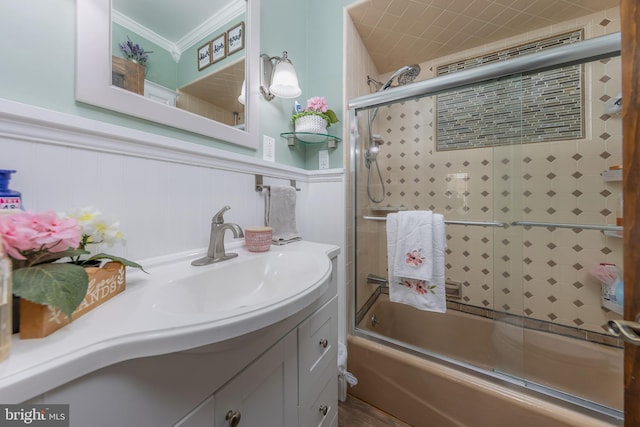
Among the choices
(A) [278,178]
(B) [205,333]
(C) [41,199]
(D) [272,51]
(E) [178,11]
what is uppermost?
(D) [272,51]

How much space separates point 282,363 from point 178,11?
1.15 m

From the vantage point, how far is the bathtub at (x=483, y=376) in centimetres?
83

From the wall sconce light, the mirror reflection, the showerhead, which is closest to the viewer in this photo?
the mirror reflection

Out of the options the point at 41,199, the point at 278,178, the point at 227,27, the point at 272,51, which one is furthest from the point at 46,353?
the point at 272,51

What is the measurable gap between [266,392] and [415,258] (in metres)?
0.87

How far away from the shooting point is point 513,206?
115 cm

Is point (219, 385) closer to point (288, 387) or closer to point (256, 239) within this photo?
point (288, 387)

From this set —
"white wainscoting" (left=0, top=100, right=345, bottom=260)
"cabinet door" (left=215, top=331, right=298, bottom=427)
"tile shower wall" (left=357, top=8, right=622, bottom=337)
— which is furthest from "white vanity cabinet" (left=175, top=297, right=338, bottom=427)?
"tile shower wall" (left=357, top=8, right=622, bottom=337)

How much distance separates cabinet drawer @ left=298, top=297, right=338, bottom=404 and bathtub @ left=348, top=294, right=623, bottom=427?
1.37 ft

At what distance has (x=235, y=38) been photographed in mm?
921

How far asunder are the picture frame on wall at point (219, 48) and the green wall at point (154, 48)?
0.73 feet

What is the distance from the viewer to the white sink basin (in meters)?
0.51

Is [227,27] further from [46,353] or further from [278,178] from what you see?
[46,353]

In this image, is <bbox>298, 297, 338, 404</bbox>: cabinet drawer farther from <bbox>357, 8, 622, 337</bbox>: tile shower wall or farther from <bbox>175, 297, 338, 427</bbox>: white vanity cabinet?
<bbox>357, 8, 622, 337</bbox>: tile shower wall
